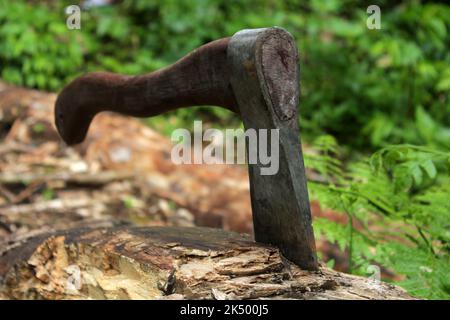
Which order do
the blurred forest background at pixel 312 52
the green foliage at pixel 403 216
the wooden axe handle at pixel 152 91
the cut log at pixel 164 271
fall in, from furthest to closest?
the blurred forest background at pixel 312 52, the green foliage at pixel 403 216, the wooden axe handle at pixel 152 91, the cut log at pixel 164 271

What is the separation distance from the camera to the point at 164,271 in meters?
1.47

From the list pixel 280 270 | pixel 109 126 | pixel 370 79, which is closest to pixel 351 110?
pixel 370 79

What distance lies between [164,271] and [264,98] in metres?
0.50

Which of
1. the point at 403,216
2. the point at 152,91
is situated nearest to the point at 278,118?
the point at 152,91

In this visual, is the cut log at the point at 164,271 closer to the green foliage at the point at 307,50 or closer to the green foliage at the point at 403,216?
the green foliage at the point at 403,216

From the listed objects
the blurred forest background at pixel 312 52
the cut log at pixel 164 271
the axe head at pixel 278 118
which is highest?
the blurred forest background at pixel 312 52

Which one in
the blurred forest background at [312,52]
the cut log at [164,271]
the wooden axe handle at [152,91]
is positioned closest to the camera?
the cut log at [164,271]

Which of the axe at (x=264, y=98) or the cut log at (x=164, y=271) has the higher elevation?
the axe at (x=264, y=98)

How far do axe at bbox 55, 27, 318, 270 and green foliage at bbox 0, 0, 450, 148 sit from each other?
11.1 ft

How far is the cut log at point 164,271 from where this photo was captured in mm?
1418

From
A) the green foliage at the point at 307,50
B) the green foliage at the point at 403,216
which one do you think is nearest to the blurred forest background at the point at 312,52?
the green foliage at the point at 307,50

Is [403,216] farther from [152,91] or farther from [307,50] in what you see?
[307,50]

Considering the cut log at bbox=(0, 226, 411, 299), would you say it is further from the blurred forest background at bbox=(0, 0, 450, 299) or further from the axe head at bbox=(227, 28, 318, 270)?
the blurred forest background at bbox=(0, 0, 450, 299)

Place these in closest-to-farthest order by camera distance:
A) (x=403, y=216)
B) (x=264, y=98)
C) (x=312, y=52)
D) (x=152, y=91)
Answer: (x=264, y=98)
(x=152, y=91)
(x=403, y=216)
(x=312, y=52)
